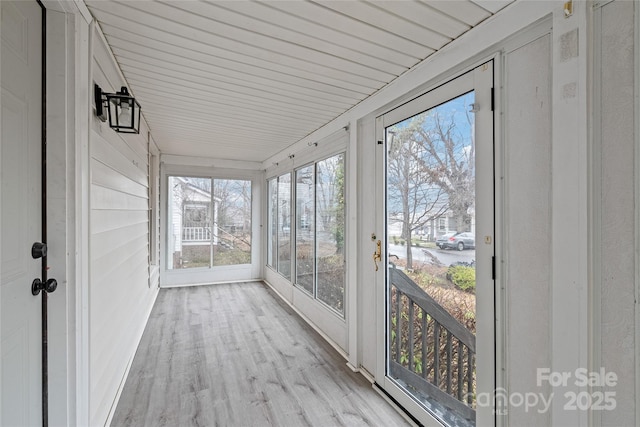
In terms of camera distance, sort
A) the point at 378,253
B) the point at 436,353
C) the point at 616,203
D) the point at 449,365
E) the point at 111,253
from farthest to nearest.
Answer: the point at 378,253, the point at 111,253, the point at 436,353, the point at 449,365, the point at 616,203

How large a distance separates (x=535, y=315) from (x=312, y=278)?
2731 millimetres

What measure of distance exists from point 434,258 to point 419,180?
54 centimetres

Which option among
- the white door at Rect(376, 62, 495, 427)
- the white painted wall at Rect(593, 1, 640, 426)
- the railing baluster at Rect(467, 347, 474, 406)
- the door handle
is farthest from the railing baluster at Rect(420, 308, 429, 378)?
the white painted wall at Rect(593, 1, 640, 426)

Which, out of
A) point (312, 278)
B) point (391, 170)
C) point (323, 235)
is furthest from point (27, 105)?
point (312, 278)

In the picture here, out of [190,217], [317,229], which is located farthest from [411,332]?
[190,217]

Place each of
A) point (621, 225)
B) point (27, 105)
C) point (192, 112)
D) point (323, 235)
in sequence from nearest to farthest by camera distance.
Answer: point (621, 225), point (27, 105), point (192, 112), point (323, 235)

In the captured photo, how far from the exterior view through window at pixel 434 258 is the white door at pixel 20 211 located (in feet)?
6.79

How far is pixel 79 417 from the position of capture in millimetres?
1392

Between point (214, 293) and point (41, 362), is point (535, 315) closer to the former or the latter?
point (41, 362)

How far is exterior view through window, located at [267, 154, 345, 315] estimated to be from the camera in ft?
10.5

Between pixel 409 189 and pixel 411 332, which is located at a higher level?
pixel 409 189

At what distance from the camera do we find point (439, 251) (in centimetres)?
183

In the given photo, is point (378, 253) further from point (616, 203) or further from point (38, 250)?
point (38, 250)

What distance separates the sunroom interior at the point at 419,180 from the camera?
42.8 inches
